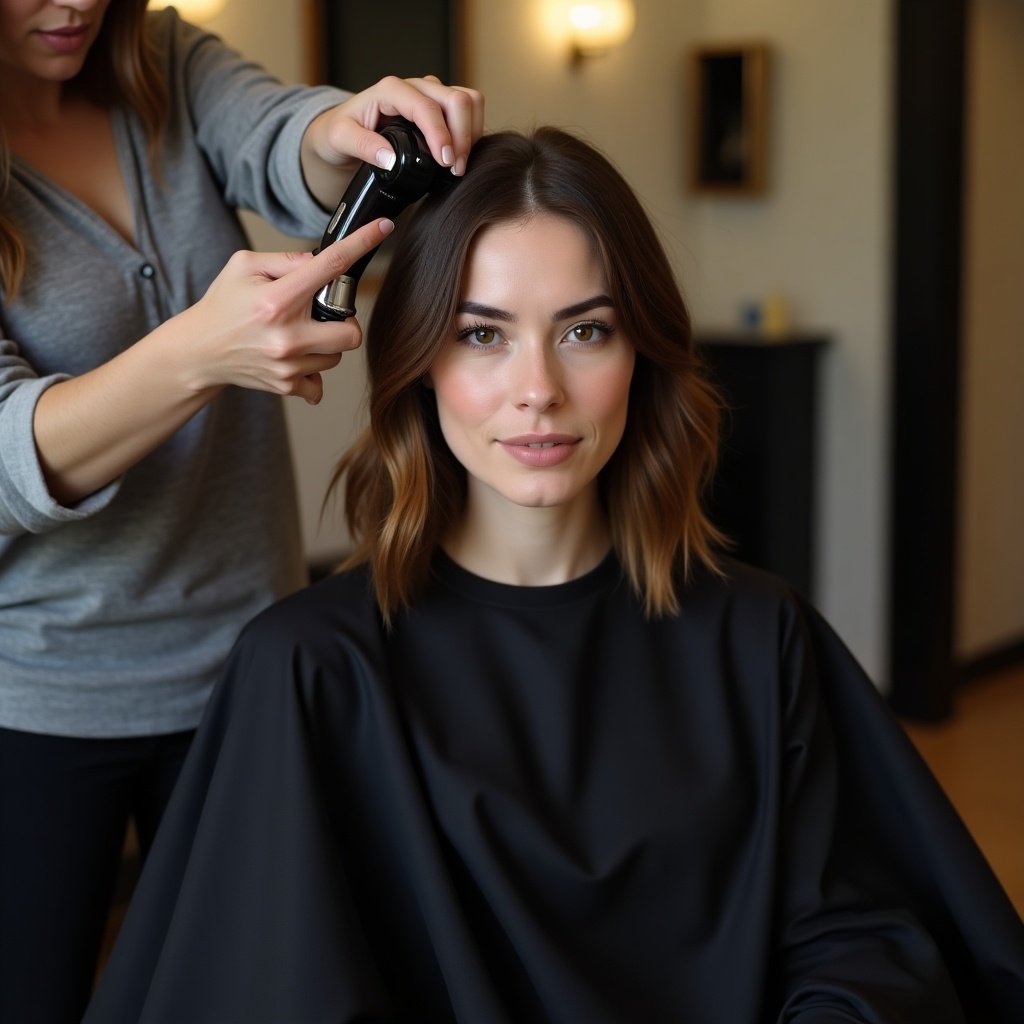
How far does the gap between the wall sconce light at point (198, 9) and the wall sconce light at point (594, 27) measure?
4.32 ft

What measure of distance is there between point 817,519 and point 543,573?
9.90ft

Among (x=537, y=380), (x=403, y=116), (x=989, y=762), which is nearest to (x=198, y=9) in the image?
(x=403, y=116)

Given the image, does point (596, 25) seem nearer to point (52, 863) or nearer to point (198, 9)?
point (198, 9)

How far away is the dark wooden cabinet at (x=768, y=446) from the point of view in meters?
4.32

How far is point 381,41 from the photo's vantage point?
11.8ft

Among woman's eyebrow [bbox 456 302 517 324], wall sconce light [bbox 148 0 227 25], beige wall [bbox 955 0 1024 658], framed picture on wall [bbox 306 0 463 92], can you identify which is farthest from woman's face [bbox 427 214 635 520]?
beige wall [bbox 955 0 1024 658]

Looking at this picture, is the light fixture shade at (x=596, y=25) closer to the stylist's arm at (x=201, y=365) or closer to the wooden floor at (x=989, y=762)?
the wooden floor at (x=989, y=762)

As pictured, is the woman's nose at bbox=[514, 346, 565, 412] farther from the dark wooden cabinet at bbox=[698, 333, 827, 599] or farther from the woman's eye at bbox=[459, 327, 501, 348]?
the dark wooden cabinet at bbox=[698, 333, 827, 599]

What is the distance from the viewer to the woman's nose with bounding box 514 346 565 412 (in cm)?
153

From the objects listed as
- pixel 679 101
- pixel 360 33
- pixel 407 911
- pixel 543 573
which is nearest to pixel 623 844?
pixel 407 911

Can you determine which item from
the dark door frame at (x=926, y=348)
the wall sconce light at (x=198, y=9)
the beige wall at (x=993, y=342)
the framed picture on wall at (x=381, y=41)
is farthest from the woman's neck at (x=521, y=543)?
the beige wall at (x=993, y=342)

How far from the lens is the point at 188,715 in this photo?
163 cm

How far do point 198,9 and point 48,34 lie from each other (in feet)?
5.99

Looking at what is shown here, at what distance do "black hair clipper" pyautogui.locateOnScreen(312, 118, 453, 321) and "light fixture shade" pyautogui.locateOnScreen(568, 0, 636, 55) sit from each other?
2.92 metres
